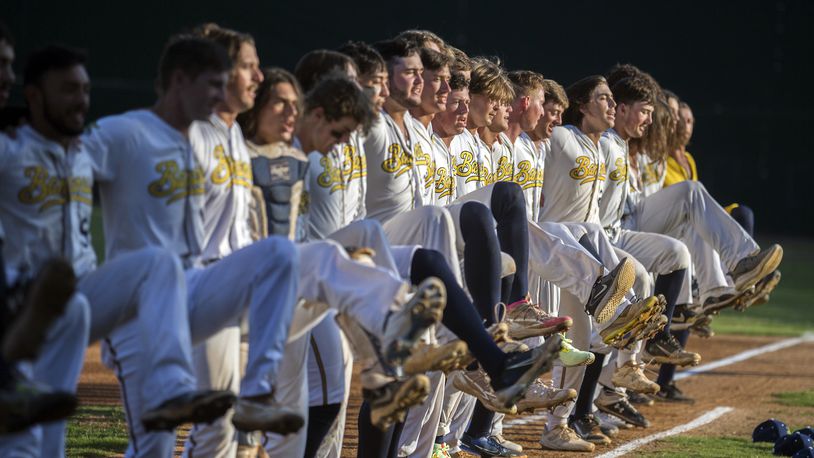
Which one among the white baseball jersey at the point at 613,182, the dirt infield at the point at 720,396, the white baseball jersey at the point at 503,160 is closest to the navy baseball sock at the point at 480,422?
the dirt infield at the point at 720,396

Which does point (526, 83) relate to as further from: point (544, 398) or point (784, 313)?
point (784, 313)

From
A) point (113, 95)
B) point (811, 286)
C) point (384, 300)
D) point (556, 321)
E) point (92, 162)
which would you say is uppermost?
point (92, 162)

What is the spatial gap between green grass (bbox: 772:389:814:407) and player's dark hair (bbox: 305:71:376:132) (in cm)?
524

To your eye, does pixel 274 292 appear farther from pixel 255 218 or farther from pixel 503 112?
pixel 503 112

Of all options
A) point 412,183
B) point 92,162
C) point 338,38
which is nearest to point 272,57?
point 338,38

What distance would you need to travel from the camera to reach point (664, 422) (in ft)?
26.7

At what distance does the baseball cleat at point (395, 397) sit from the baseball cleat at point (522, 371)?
69 cm

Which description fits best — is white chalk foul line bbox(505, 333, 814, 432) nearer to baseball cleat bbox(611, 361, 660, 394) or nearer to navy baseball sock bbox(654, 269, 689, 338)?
baseball cleat bbox(611, 361, 660, 394)

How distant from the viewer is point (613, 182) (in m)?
7.74

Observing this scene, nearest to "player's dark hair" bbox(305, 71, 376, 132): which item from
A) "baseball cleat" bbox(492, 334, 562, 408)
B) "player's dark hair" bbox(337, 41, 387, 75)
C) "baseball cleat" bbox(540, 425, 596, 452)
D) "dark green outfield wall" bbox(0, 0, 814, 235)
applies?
"player's dark hair" bbox(337, 41, 387, 75)

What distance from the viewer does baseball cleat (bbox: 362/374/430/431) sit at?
4168 millimetres

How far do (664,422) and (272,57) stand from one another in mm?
13435

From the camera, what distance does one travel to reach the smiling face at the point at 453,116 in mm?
6391

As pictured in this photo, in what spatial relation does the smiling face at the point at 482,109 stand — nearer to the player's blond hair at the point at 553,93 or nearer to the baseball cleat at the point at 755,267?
the player's blond hair at the point at 553,93
